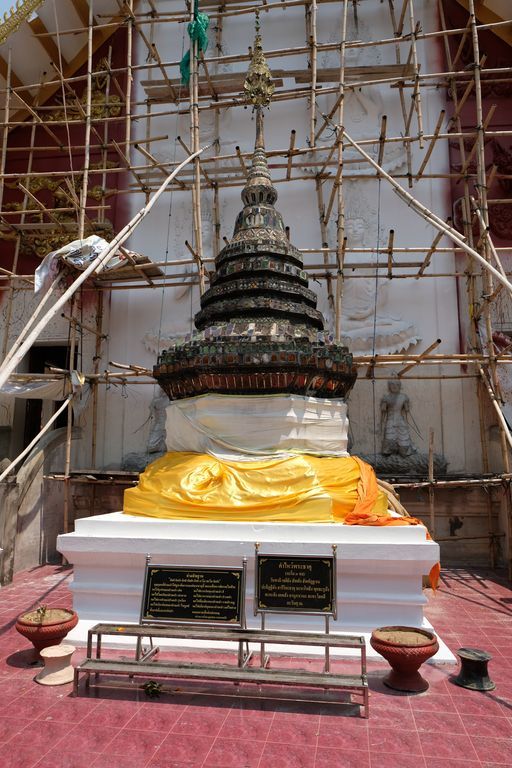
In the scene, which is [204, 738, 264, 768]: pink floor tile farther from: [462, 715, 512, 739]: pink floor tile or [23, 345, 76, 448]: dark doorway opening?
[23, 345, 76, 448]: dark doorway opening

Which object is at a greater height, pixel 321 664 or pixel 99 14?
pixel 99 14

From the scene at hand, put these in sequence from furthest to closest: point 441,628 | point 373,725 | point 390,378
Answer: point 390,378
point 441,628
point 373,725

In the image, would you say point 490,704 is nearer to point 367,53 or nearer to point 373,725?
point 373,725

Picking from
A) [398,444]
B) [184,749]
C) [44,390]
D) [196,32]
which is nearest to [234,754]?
[184,749]

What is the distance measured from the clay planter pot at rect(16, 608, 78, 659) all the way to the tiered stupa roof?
2.95 metres

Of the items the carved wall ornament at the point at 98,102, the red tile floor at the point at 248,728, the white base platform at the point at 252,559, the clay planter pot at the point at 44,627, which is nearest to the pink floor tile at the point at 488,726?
the red tile floor at the point at 248,728

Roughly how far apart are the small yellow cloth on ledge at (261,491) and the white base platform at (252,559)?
245 mm

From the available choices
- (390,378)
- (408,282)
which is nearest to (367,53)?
(408,282)

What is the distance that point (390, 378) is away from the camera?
11.0 meters

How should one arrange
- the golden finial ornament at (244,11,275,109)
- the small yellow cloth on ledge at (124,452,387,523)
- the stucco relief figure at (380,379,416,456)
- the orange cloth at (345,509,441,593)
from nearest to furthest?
the orange cloth at (345,509,441,593) < the small yellow cloth on ledge at (124,452,387,523) < the golden finial ornament at (244,11,275,109) < the stucco relief figure at (380,379,416,456)

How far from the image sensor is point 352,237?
1248 centimetres

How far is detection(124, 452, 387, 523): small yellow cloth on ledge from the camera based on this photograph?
17.4 ft

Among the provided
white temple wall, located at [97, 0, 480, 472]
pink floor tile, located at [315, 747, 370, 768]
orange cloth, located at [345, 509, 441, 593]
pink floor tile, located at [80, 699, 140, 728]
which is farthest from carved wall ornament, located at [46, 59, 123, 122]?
pink floor tile, located at [315, 747, 370, 768]

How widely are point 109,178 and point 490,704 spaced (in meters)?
13.2
